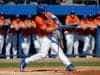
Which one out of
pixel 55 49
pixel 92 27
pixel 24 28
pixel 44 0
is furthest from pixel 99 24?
pixel 55 49

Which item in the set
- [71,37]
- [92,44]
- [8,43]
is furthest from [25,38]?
[92,44]

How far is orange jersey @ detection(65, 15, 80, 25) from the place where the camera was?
65.8 feet

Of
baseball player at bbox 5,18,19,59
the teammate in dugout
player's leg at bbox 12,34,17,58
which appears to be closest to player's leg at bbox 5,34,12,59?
baseball player at bbox 5,18,19,59

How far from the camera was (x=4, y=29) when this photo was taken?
19766 millimetres

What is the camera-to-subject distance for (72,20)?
20219mm

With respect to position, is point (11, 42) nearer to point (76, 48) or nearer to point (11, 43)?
point (11, 43)

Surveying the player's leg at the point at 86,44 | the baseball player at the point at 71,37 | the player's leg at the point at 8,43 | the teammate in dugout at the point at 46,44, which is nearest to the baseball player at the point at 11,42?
the player's leg at the point at 8,43

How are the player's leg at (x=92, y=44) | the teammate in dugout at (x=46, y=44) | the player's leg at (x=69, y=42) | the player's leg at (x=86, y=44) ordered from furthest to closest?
the player's leg at (x=92, y=44) < the player's leg at (x=86, y=44) < the player's leg at (x=69, y=42) < the teammate in dugout at (x=46, y=44)

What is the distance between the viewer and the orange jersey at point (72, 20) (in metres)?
20.0

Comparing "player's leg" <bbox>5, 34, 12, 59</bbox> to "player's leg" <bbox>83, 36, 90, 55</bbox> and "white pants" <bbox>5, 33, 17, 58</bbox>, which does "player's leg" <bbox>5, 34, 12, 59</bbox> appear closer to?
"white pants" <bbox>5, 33, 17, 58</bbox>

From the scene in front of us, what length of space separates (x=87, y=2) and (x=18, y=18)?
5037mm

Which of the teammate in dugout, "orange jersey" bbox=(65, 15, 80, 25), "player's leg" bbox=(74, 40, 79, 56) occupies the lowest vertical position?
"player's leg" bbox=(74, 40, 79, 56)

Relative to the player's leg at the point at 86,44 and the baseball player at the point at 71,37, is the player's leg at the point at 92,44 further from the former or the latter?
the baseball player at the point at 71,37

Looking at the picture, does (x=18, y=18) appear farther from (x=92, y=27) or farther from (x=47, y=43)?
(x=47, y=43)
